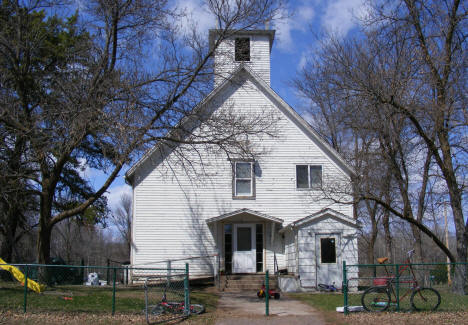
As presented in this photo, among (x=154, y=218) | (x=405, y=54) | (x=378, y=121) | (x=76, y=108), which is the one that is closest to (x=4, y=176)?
(x=76, y=108)

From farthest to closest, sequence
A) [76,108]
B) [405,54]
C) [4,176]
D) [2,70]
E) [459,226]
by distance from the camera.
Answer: [459,226], [405,54], [2,70], [4,176], [76,108]

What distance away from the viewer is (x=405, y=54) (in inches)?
602

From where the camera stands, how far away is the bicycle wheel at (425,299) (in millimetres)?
11445

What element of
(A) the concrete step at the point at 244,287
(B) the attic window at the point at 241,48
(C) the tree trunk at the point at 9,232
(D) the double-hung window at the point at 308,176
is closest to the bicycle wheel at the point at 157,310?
(A) the concrete step at the point at 244,287

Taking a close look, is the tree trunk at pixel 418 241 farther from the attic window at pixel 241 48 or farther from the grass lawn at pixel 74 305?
the grass lawn at pixel 74 305

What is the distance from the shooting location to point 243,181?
64.0 feet

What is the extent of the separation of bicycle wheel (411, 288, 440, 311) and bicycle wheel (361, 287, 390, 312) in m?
0.65

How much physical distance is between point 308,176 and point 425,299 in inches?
343

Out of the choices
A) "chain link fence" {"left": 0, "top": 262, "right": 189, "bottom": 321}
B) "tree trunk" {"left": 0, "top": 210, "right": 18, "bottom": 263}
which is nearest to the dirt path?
"chain link fence" {"left": 0, "top": 262, "right": 189, "bottom": 321}

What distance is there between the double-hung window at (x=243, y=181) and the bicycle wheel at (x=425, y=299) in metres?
8.76

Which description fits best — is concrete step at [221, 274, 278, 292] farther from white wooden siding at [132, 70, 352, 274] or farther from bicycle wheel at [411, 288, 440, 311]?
bicycle wheel at [411, 288, 440, 311]

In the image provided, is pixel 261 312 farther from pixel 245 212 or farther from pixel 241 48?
pixel 241 48

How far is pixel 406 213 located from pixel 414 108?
447 centimetres

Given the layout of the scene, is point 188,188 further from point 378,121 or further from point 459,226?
point 459,226
